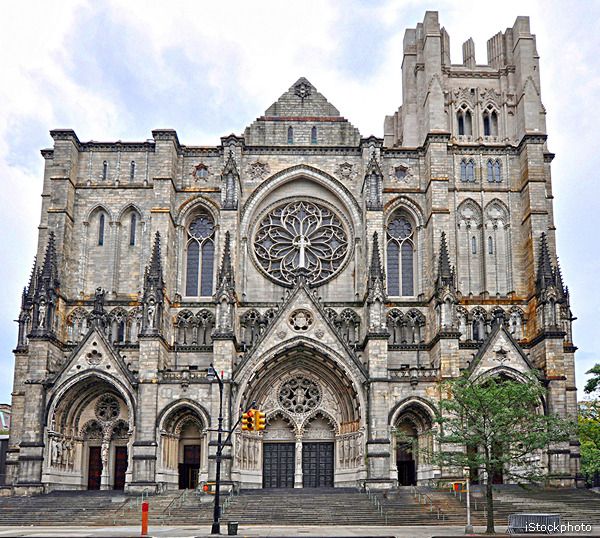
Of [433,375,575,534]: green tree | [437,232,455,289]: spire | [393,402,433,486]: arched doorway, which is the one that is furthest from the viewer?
[437,232,455,289]: spire

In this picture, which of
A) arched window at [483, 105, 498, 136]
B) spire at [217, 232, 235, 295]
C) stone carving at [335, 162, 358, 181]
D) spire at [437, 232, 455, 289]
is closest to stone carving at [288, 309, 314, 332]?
spire at [217, 232, 235, 295]

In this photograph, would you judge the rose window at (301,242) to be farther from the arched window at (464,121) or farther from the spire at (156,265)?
the arched window at (464,121)

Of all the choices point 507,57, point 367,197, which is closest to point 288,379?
point 367,197

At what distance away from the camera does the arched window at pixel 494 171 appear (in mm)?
47250

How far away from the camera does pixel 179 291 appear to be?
4544cm

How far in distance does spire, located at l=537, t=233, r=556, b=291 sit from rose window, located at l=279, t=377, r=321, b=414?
42.9ft

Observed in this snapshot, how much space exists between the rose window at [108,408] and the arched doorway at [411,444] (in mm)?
14643

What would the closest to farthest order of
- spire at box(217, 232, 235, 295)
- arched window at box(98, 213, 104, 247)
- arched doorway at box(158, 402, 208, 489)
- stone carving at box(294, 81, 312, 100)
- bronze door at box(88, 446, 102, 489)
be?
arched doorway at box(158, 402, 208, 489) → spire at box(217, 232, 235, 295) → bronze door at box(88, 446, 102, 489) → arched window at box(98, 213, 104, 247) → stone carving at box(294, 81, 312, 100)

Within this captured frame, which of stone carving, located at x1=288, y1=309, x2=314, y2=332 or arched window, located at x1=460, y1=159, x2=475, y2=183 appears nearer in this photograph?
stone carving, located at x1=288, y1=309, x2=314, y2=332

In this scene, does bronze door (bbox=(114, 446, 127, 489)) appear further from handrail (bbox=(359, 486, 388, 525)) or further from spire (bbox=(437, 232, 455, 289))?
spire (bbox=(437, 232, 455, 289))

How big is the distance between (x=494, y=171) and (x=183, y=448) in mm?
23644

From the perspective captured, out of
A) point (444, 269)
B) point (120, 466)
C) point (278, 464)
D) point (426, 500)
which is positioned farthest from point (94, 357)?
point (444, 269)

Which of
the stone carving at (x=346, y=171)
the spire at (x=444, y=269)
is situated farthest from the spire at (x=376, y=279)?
the stone carving at (x=346, y=171)

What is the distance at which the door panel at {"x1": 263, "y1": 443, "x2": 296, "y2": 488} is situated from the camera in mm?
42500
